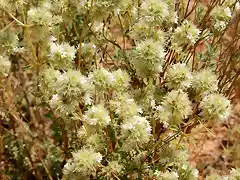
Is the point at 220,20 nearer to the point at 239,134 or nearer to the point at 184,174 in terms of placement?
the point at 184,174

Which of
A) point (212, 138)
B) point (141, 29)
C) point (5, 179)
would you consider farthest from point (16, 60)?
point (212, 138)

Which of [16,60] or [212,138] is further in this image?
[212,138]

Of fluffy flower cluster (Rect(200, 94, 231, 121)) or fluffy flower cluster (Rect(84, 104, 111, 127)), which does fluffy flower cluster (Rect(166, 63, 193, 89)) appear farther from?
fluffy flower cluster (Rect(84, 104, 111, 127))

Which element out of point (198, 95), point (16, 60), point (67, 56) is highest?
point (16, 60)

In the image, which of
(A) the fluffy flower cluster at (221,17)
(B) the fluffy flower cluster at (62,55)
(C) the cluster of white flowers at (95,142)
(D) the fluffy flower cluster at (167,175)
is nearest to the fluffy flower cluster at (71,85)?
(B) the fluffy flower cluster at (62,55)

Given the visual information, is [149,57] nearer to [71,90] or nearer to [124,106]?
[124,106]

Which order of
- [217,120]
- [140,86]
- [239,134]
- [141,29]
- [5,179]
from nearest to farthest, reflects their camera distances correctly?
[217,120] → [141,29] → [140,86] → [5,179] → [239,134]
